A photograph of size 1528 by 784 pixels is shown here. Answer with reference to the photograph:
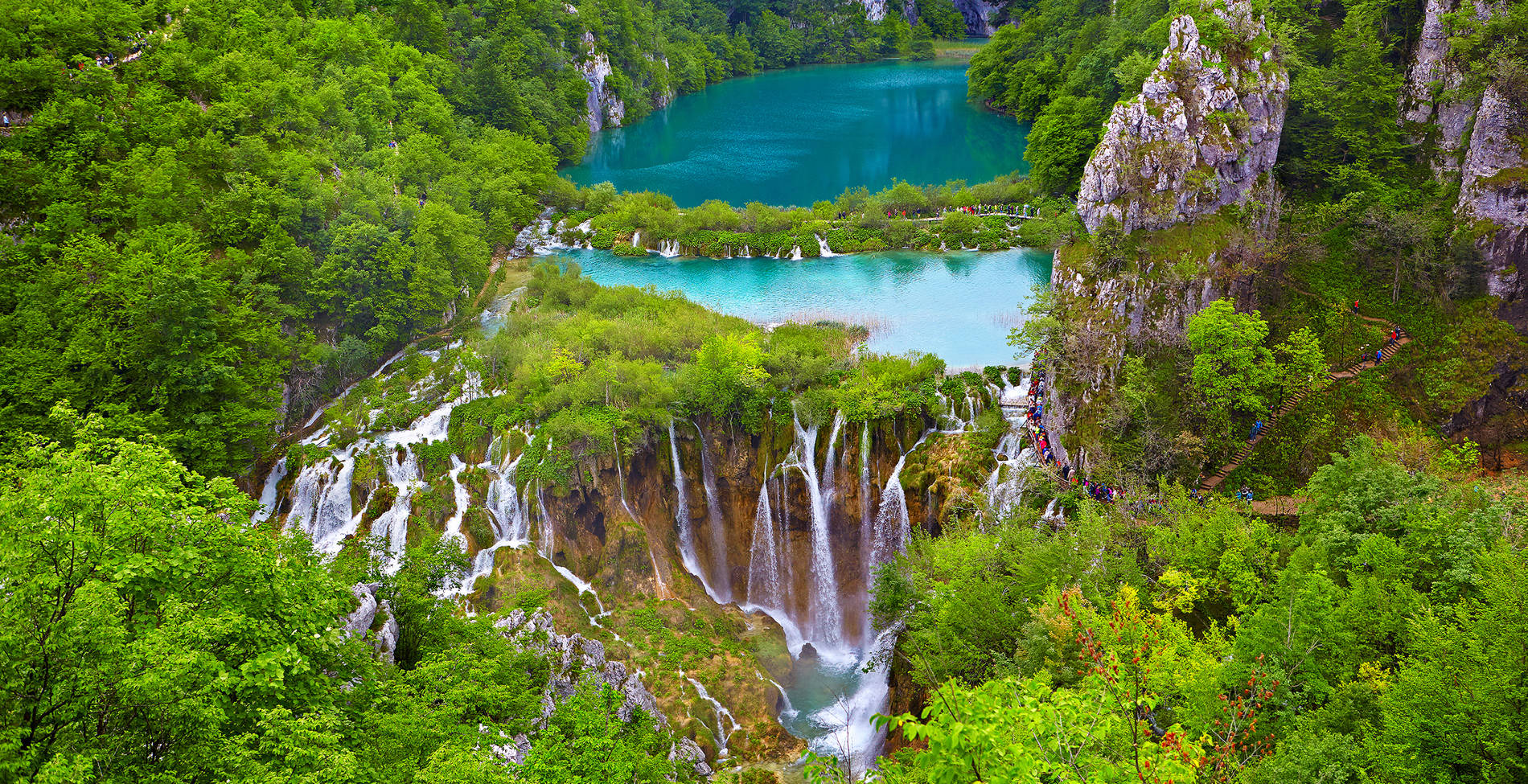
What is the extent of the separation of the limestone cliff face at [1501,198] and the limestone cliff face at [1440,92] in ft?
4.27

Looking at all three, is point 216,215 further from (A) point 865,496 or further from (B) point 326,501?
(A) point 865,496

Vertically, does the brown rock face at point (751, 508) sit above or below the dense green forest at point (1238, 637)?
below

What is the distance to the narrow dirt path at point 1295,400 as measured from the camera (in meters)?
31.0

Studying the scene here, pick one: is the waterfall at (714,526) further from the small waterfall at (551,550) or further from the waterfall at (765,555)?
the small waterfall at (551,550)

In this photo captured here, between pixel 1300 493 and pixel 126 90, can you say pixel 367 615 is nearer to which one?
pixel 1300 493

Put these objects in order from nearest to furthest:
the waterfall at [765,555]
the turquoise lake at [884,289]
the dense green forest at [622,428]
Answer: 1. the dense green forest at [622,428]
2. the waterfall at [765,555]
3. the turquoise lake at [884,289]

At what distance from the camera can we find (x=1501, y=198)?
33.1 metres

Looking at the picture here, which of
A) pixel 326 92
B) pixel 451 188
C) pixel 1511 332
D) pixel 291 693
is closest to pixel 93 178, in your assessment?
pixel 326 92

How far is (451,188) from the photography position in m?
54.2

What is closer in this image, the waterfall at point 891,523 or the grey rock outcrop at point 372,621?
the grey rock outcrop at point 372,621

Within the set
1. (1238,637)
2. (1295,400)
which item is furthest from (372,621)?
(1295,400)

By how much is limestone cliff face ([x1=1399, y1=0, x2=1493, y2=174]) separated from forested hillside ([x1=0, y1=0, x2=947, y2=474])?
1703 inches

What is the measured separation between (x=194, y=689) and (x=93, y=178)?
3463 cm

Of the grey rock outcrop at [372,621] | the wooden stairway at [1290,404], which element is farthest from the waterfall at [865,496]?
the grey rock outcrop at [372,621]
